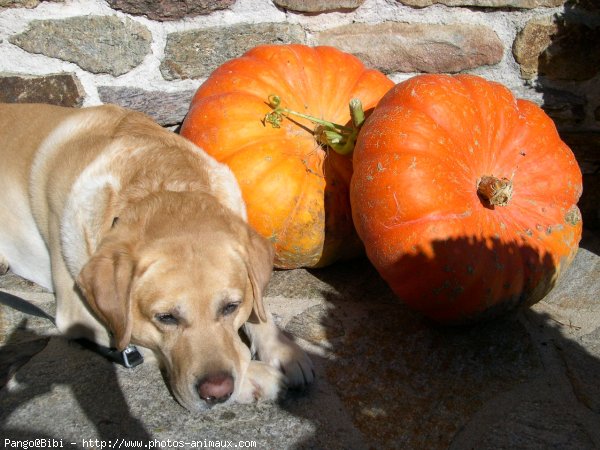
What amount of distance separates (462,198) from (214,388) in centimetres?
157

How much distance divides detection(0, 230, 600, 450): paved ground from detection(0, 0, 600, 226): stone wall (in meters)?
1.45

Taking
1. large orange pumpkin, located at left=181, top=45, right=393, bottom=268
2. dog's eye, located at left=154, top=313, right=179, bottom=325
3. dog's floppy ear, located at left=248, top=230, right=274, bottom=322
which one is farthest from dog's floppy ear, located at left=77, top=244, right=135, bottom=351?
large orange pumpkin, located at left=181, top=45, right=393, bottom=268

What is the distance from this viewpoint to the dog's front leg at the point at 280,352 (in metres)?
2.77

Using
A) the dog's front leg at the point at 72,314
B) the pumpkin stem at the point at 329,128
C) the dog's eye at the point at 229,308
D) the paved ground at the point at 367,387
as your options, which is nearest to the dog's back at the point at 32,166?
the paved ground at the point at 367,387

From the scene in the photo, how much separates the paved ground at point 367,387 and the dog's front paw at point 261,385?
0.15ft

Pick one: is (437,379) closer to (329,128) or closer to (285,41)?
(329,128)

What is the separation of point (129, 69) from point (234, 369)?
8.14 feet

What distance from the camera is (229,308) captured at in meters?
2.60

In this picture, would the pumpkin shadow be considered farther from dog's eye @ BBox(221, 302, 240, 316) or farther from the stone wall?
the stone wall

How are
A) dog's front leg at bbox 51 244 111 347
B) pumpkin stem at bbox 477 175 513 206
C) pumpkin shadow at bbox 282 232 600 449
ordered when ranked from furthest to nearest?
pumpkin stem at bbox 477 175 513 206, dog's front leg at bbox 51 244 111 347, pumpkin shadow at bbox 282 232 600 449

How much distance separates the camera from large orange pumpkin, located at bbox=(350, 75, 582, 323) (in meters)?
3.04

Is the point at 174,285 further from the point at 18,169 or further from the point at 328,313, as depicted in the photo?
the point at 18,169

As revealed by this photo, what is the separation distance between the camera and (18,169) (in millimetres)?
3551

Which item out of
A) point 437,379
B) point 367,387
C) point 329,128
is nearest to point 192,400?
point 367,387
